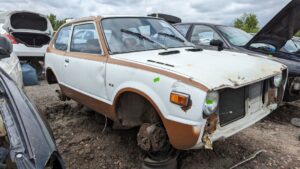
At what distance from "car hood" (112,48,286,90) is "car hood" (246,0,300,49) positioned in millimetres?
1435

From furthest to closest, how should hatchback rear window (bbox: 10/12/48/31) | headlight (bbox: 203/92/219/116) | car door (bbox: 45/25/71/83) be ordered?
hatchback rear window (bbox: 10/12/48/31), car door (bbox: 45/25/71/83), headlight (bbox: 203/92/219/116)

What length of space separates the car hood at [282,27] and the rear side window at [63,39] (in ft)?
11.0

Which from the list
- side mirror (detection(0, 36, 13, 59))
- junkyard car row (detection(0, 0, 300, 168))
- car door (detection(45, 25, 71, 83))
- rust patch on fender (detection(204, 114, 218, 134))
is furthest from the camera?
car door (detection(45, 25, 71, 83))

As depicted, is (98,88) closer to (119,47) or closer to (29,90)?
(119,47)

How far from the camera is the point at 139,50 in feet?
10.8

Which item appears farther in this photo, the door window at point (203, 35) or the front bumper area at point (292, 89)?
the door window at point (203, 35)

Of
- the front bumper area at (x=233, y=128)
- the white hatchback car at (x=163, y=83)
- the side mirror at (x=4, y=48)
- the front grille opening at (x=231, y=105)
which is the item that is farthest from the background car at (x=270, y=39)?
the side mirror at (x=4, y=48)

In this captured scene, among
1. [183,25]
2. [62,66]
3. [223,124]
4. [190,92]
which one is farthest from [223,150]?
[183,25]

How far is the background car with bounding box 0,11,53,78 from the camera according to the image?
24.5 ft

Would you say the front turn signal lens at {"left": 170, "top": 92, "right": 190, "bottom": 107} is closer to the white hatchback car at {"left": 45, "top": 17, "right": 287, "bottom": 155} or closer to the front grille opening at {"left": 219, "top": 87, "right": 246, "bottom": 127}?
the white hatchback car at {"left": 45, "top": 17, "right": 287, "bottom": 155}

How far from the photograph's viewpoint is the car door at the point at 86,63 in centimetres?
333

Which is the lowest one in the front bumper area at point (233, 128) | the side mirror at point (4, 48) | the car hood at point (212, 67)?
the front bumper area at point (233, 128)

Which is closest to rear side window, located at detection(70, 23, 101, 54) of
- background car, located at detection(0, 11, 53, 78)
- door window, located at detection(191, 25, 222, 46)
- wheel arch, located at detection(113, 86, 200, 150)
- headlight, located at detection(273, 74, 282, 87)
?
wheel arch, located at detection(113, 86, 200, 150)

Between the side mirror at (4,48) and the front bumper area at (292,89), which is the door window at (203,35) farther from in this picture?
the side mirror at (4,48)
